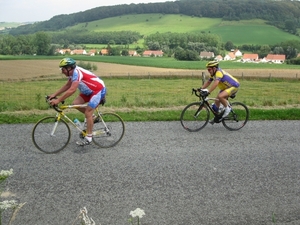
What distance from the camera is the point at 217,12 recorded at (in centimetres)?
11019

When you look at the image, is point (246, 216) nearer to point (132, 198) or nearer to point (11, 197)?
point (132, 198)

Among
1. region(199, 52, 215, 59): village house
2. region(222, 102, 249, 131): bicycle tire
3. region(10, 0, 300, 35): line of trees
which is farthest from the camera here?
region(10, 0, 300, 35): line of trees

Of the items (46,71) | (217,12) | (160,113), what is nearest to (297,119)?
(160,113)

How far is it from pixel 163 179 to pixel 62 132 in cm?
255

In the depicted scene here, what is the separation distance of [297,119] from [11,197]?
8360 mm

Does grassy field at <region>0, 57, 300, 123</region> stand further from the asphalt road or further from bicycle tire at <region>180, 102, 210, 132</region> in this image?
the asphalt road

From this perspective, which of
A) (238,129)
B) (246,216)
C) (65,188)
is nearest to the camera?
(246,216)

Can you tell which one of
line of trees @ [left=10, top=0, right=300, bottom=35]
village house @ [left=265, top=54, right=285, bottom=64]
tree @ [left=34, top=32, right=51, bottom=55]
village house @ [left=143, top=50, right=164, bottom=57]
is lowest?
village house @ [left=265, top=54, right=285, bottom=64]

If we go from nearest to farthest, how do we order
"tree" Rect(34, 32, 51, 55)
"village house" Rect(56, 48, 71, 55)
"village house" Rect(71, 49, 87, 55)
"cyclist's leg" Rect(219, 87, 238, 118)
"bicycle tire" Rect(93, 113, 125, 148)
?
"bicycle tire" Rect(93, 113, 125, 148)
"cyclist's leg" Rect(219, 87, 238, 118)
"tree" Rect(34, 32, 51, 55)
"village house" Rect(56, 48, 71, 55)
"village house" Rect(71, 49, 87, 55)

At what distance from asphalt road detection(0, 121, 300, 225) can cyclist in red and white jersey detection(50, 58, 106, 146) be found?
2.54 feet

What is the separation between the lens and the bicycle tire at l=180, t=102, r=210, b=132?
27.9 ft

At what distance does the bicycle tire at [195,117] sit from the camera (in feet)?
27.9

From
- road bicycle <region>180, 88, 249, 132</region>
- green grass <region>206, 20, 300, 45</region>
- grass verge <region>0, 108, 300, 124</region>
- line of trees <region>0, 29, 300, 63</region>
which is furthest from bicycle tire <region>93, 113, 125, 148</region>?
green grass <region>206, 20, 300, 45</region>

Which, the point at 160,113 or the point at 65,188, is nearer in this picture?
the point at 65,188
